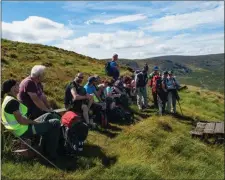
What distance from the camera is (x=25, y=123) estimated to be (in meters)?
9.79

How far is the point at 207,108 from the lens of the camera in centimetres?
3030

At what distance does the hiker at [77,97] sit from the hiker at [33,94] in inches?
102

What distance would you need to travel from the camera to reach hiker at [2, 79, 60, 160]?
9.61 metres

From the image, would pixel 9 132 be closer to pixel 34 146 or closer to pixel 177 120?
pixel 34 146

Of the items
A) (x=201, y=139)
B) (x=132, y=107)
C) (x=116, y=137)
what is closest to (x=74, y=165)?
(x=116, y=137)

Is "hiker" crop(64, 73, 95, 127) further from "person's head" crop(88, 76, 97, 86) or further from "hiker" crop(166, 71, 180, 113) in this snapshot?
"hiker" crop(166, 71, 180, 113)

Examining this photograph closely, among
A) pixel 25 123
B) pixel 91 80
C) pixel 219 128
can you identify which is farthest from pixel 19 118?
pixel 219 128

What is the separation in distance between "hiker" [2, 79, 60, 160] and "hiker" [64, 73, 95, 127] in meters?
3.24

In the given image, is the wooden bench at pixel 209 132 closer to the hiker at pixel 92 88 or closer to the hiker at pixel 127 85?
the hiker at pixel 92 88

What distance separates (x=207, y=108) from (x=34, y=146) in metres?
22.0

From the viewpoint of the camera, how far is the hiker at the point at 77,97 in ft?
45.6

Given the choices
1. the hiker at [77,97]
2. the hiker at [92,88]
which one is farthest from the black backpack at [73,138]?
the hiker at [92,88]

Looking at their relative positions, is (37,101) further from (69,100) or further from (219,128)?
(219,128)

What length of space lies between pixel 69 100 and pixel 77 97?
591 millimetres
